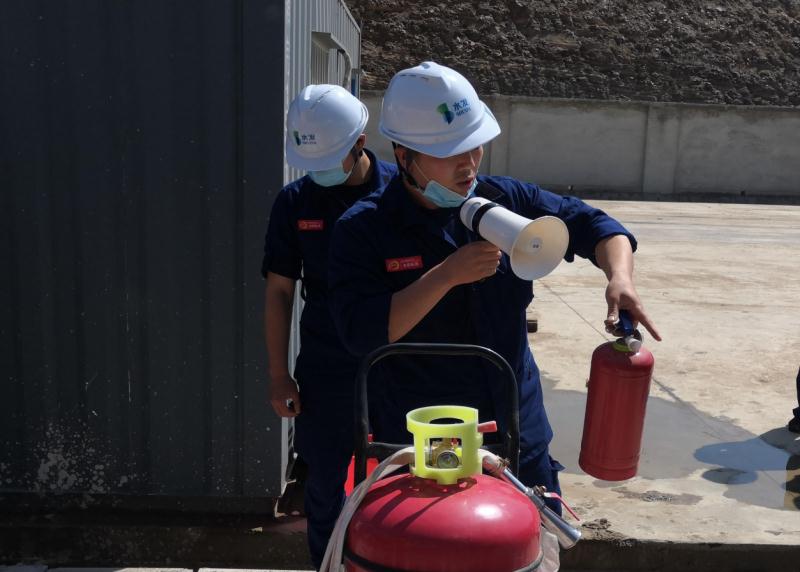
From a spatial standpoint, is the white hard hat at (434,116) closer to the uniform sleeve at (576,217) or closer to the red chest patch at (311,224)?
the uniform sleeve at (576,217)

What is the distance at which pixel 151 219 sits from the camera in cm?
374

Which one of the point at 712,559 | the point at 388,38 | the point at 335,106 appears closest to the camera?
the point at 335,106

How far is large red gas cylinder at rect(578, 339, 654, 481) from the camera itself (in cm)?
248

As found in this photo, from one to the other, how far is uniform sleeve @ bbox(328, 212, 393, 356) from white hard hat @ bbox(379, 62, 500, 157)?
0.27 metres

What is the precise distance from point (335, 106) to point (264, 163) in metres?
0.71

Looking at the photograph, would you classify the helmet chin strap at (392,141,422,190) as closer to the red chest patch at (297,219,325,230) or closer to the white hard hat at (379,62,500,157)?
the white hard hat at (379,62,500,157)

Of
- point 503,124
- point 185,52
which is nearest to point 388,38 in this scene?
point 503,124

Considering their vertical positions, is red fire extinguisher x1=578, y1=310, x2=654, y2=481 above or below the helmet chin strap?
below

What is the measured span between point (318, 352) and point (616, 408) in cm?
107

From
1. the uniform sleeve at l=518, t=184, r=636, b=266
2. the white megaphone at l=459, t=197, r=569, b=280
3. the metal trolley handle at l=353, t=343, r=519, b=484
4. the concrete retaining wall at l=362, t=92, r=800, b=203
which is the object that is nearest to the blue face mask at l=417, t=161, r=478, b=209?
the white megaphone at l=459, t=197, r=569, b=280

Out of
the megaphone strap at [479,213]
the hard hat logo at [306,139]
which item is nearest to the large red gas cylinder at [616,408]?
the megaphone strap at [479,213]

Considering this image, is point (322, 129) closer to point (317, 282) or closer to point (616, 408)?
point (317, 282)

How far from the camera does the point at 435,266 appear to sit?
2.27 m

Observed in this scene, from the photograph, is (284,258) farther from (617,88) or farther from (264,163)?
(617,88)
